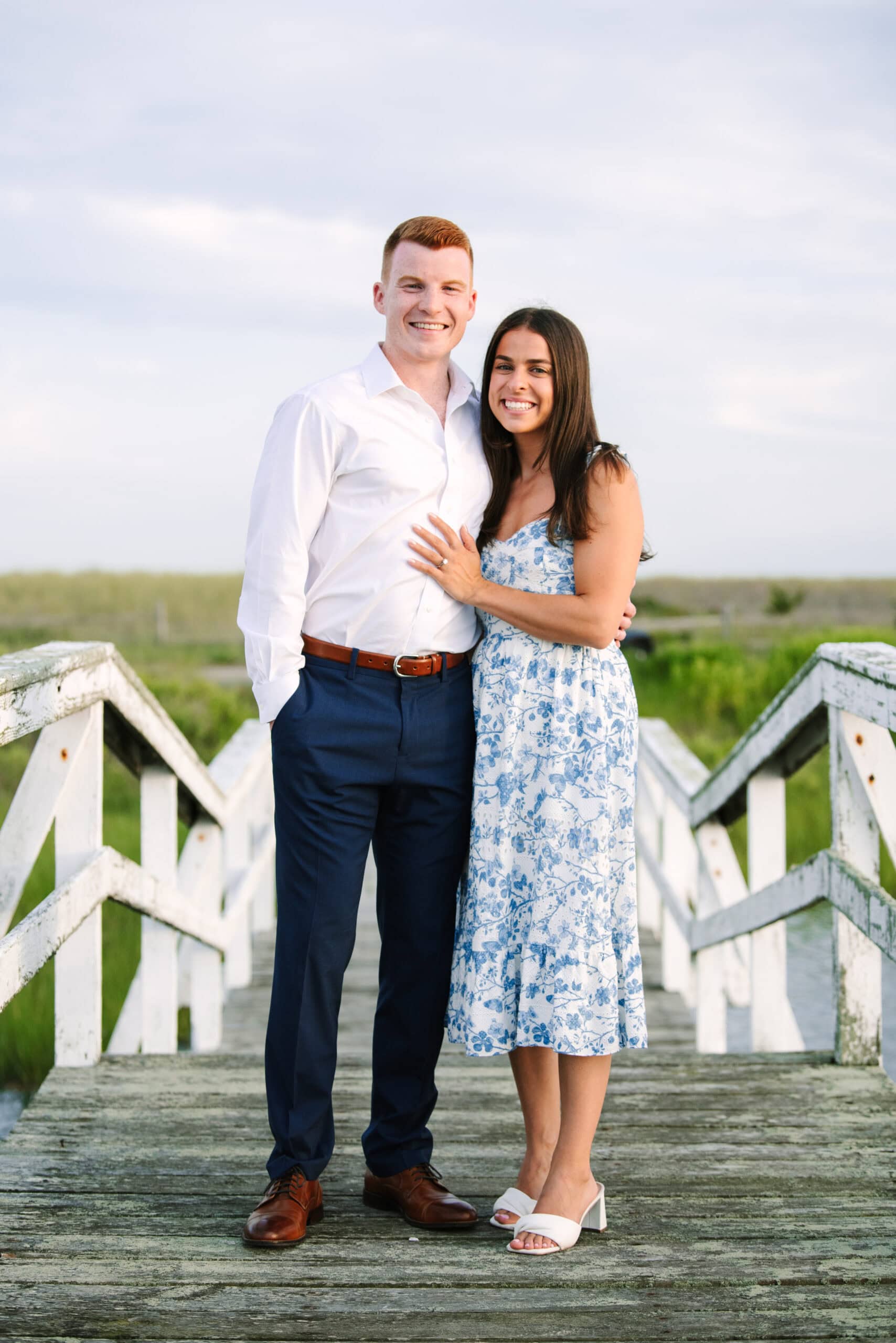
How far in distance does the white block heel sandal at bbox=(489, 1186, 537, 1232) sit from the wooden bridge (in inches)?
1.3

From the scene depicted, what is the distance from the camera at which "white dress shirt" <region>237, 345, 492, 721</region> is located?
2.15m

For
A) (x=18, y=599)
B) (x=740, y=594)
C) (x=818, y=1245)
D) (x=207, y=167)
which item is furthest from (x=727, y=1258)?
(x=740, y=594)

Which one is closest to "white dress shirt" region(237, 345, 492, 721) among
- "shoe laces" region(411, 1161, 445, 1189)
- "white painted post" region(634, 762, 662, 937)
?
"shoe laces" region(411, 1161, 445, 1189)

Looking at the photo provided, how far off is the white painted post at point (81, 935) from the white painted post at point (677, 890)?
7.63 ft

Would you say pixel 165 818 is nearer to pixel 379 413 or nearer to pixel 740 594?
pixel 379 413

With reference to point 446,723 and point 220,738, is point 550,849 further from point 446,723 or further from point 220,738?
point 220,738

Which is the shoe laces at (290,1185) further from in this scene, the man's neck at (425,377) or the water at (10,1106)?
the water at (10,1106)

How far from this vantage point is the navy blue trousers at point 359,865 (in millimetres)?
2152

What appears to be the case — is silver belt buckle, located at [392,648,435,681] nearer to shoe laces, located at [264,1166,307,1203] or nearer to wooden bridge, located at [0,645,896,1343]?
wooden bridge, located at [0,645,896,1343]

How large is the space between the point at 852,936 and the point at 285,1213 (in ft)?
4.64

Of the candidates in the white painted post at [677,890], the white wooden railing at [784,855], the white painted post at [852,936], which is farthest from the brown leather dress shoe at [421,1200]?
the white painted post at [677,890]

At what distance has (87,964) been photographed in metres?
2.83

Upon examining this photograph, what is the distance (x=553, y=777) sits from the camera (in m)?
2.13

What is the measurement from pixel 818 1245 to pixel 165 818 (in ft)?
6.23
